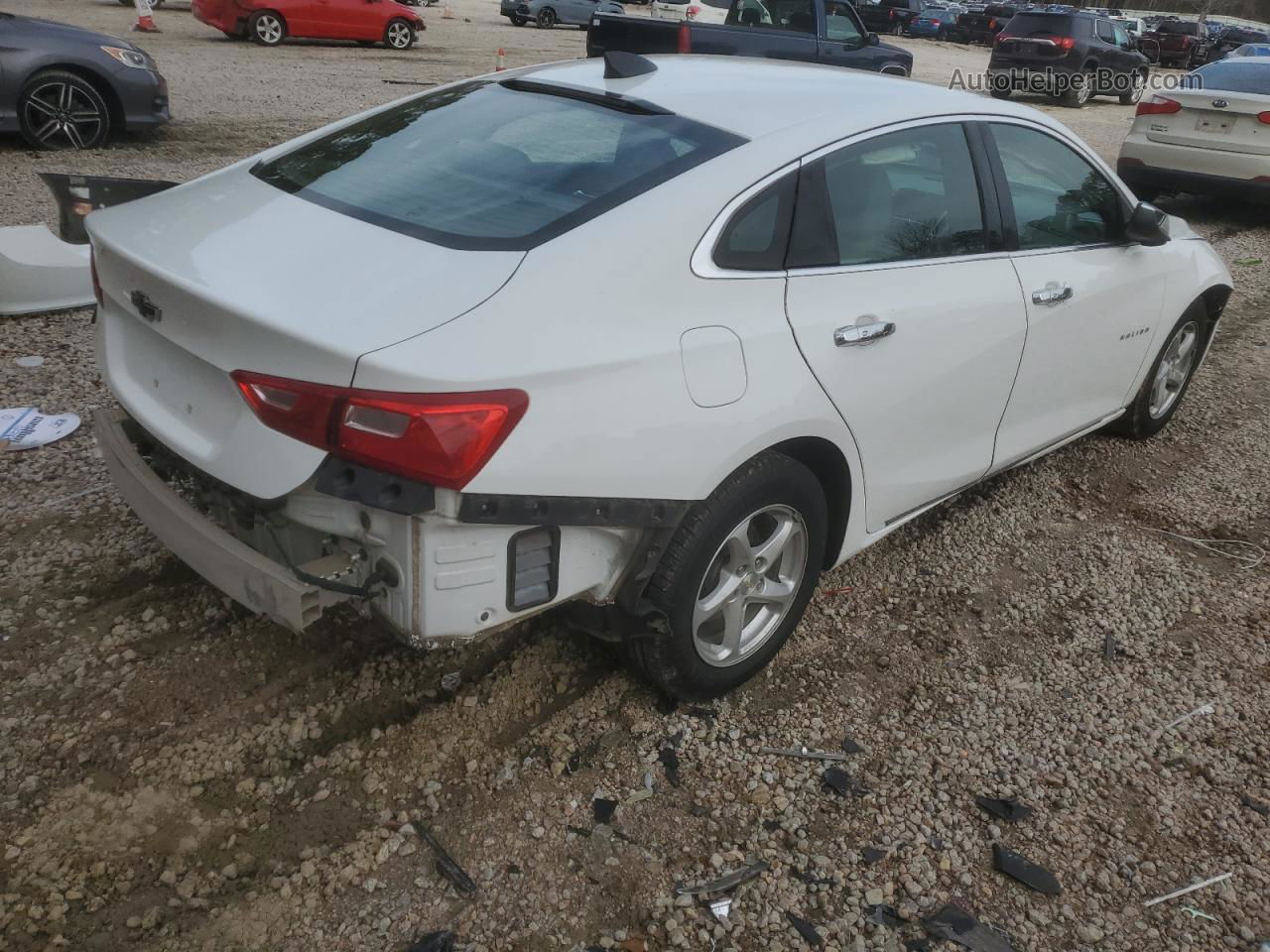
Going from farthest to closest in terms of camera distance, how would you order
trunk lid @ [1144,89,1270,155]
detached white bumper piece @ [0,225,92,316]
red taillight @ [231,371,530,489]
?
trunk lid @ [1144,89,1270,155]
detached white bumper piece @ [0,225,92,316]
red taillight @ [231,371,530,489]

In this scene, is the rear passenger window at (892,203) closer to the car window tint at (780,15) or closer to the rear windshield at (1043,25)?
the car window tint at (780,15)

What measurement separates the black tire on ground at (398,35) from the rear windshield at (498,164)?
17514 mm

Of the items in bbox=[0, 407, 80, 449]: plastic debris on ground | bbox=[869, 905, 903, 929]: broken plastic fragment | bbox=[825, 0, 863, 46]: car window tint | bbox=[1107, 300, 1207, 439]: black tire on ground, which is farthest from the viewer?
bbox=[825, 0, 863, 46]: car window tint

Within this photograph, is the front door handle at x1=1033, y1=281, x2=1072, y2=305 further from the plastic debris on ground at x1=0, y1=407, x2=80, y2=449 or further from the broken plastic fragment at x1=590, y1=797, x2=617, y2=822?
the plastic debris on ground at x1=0, y1=407, x2=80, y2=449

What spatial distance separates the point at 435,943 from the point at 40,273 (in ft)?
15.1

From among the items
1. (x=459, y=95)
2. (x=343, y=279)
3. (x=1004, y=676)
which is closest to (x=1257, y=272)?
(x=1004, y=676)

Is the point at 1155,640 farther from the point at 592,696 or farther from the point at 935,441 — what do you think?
the point at 592,696

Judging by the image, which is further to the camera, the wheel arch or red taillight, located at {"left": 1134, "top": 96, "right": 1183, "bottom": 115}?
red taillight, located at {"left": 1134, "top": 96, "right": 1183, "bottom": 115}

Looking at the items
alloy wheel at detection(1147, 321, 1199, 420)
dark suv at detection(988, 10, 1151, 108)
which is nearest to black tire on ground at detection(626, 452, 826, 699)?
alloy wheel at detection(1147, 321, 1199, 420)

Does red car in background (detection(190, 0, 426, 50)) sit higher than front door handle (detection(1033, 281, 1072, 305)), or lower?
higher

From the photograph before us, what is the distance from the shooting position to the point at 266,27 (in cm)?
1728

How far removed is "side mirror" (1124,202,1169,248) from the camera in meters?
3.93

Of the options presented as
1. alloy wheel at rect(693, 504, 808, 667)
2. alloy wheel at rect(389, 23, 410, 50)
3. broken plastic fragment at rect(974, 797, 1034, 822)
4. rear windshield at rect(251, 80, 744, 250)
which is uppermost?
rear windshield at rect(251, 80, 744, 250)

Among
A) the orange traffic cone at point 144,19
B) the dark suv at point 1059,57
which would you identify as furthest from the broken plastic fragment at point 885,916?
the dark suv at point 1059,57
